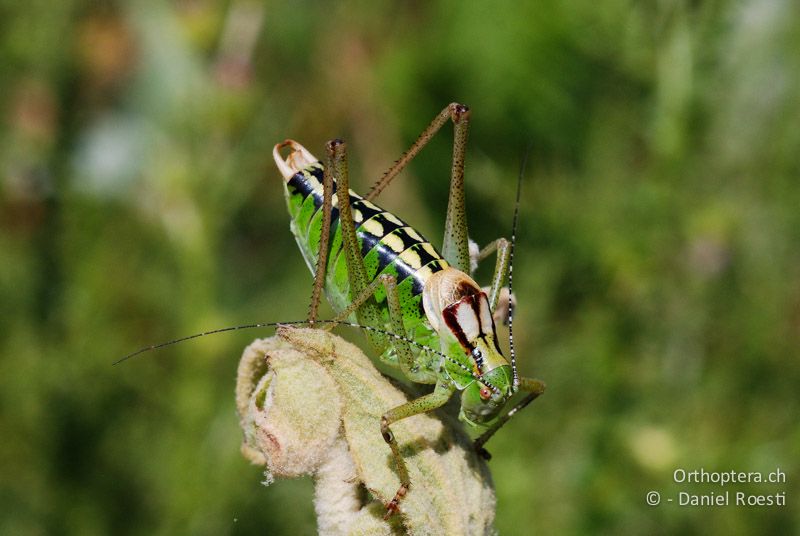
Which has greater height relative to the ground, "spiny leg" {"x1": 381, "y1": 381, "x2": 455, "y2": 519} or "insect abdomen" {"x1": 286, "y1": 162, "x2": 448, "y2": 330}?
"insect abdomen" {"x1": 286, "y1": 162, "x2": 448, "y2": 330}

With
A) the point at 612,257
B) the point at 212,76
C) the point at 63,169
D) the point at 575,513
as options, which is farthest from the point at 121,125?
the point at 575,513

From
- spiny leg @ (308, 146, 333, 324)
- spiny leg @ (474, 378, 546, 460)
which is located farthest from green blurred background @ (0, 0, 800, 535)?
spiny leg @ (308, 146, 333, 324)

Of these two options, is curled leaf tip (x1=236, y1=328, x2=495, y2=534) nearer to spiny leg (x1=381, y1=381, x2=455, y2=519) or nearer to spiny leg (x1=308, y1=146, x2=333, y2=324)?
spiny leg (x1=381, y1=381, x2=455, y2=519)

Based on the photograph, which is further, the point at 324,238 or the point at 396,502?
the point at 324,238

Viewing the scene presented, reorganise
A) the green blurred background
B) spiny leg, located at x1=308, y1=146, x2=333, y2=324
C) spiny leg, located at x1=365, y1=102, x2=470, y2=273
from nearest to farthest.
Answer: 1. spiny leg, located at x1=308, y1=146, x2=333, y2=324
2. spiny leg, located at x1=365, y1=102, x2=470, y2=273
3. the green blurred background

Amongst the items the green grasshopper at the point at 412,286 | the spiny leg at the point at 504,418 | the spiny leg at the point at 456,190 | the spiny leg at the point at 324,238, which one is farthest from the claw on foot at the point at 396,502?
the spiny leg at the point at 456,190

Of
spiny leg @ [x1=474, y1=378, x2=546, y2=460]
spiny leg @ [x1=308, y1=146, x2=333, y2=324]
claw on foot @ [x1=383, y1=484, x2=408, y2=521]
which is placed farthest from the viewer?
spiny leg @ [x1=308, y1=146, x2=333, y2=324]

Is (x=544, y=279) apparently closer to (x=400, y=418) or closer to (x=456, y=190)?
(x=456, y=190)

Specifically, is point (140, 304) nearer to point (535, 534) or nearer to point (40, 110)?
point (40, 110)

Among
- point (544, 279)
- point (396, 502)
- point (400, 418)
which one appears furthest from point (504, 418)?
point (544, 279)
